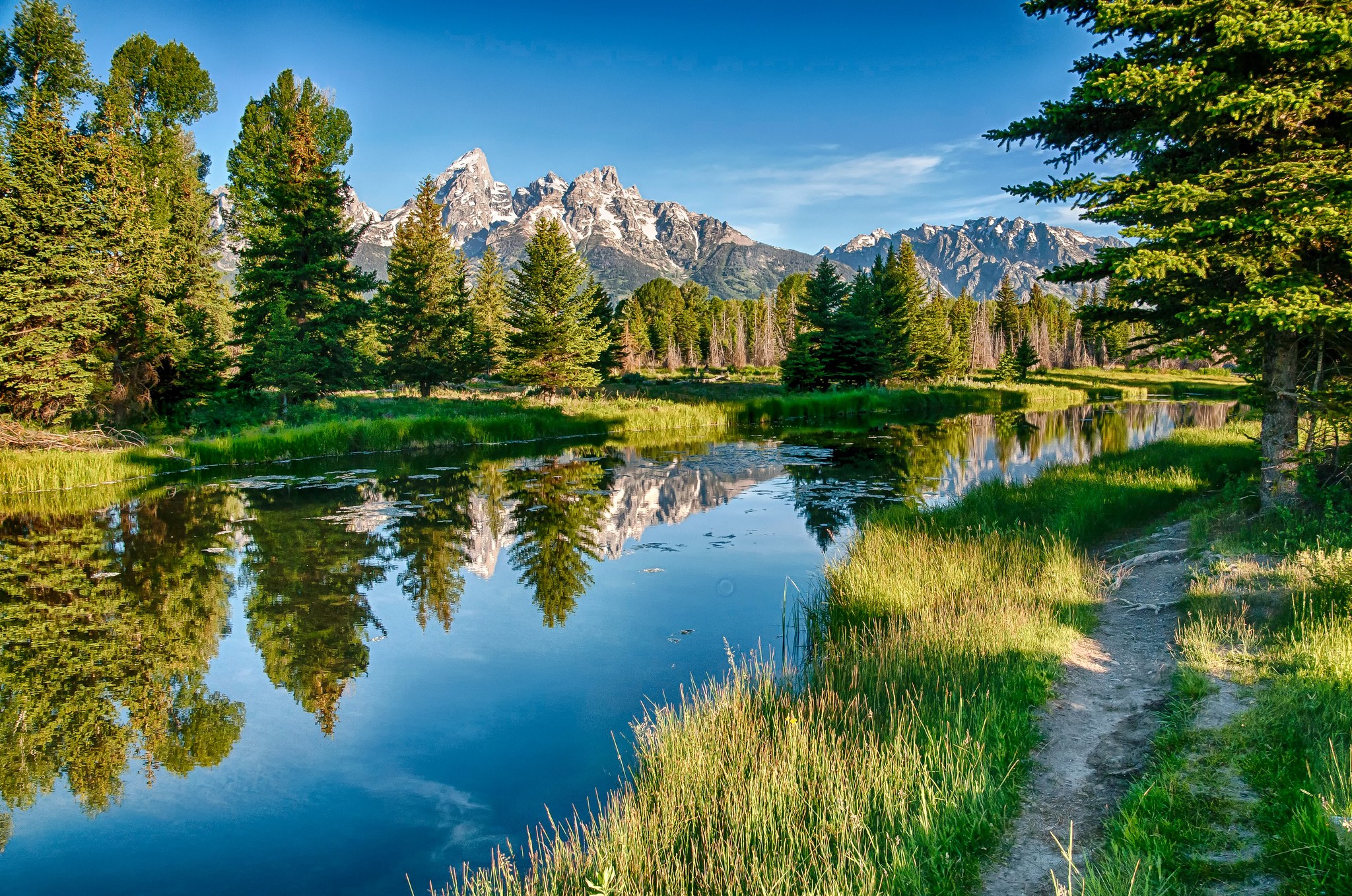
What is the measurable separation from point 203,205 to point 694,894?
4461cm

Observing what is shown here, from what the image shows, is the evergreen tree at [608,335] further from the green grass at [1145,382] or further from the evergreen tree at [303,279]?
the green grass at [1145,382]

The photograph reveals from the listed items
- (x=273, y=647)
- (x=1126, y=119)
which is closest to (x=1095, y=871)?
(x=273, y=647)

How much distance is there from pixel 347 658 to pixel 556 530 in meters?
6.82

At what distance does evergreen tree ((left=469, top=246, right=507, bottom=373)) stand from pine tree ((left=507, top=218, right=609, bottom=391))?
435cm

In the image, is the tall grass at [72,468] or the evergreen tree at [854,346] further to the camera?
the evergreen tree at [854,346]

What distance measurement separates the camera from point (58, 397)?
23.4m

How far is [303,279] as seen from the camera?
31.4 metres

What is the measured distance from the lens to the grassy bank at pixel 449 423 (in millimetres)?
20656

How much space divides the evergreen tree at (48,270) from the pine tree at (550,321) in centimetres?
1787

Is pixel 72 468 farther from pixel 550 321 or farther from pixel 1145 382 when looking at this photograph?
pixel 1145 382

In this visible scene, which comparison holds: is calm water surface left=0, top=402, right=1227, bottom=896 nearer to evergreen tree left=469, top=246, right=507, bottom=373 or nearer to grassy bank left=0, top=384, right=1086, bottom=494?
grassy bank left=0, top=384, right=1086, bottom=494

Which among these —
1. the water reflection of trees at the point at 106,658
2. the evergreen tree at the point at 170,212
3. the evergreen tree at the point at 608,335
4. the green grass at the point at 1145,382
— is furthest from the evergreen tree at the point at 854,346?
the water reflection of trees at the point at 106,658

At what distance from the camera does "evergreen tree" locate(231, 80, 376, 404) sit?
3002 cm

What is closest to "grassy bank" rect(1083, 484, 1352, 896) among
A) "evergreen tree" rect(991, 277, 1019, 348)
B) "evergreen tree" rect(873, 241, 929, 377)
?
"evergreen tree" rect(873, 241, 929, 377)
